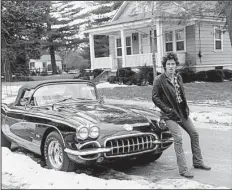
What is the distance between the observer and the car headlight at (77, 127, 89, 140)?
5.04 m

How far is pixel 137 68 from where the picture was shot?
976 inches

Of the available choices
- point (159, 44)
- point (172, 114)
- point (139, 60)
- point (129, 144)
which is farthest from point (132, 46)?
point (129, 144)

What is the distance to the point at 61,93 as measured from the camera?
6.76 metres

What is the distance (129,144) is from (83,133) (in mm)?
678

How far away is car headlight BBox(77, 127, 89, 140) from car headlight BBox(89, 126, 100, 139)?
0.18 ft

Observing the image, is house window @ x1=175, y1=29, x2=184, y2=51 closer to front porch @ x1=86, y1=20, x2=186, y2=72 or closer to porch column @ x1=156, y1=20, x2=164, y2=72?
front porch @ x1=86, y1=20, x2=186, y2=72

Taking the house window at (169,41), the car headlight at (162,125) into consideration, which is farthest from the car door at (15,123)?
the house window at (169,41)

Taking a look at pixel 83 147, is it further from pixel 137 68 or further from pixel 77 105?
pixel 137 68

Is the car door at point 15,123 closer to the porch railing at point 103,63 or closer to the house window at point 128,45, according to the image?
the porch railing at point 103,63

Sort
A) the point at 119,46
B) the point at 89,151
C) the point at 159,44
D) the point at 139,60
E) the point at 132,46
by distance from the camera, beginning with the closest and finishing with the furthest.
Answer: the point at 89,151 < the point at 159,44 < the point at 139,60 < the point at 132,46 < the point at 119,46

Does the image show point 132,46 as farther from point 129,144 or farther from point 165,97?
point 129,144

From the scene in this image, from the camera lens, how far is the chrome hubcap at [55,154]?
5546 millimetres

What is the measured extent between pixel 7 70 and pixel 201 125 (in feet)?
62.1

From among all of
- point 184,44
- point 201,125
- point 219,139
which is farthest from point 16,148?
point 184,44
